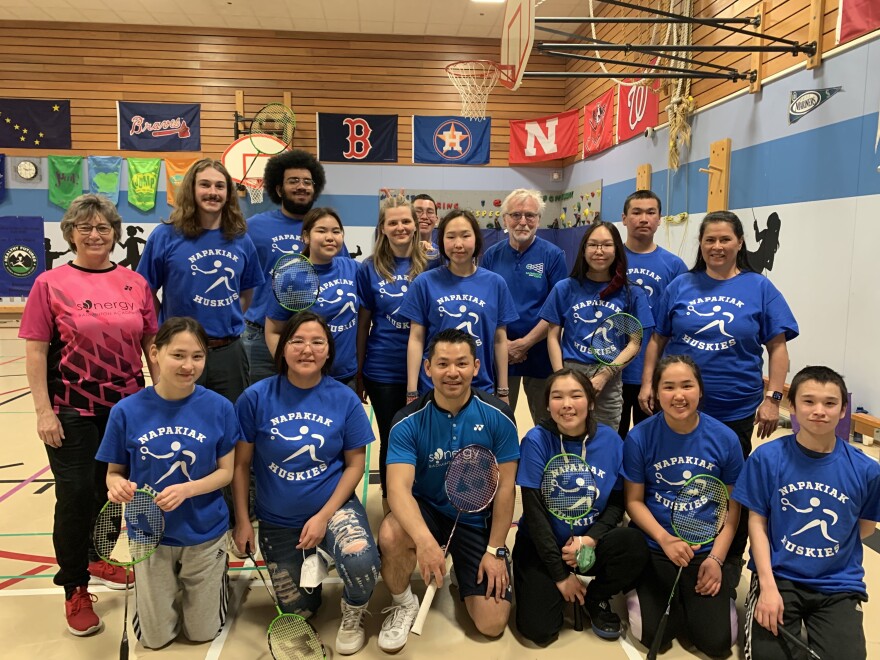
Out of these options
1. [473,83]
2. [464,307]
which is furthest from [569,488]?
[473,83]

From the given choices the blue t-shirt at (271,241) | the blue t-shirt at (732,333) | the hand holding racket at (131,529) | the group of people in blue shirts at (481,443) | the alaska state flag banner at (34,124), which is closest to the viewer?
the hand holding racket at (131,529)

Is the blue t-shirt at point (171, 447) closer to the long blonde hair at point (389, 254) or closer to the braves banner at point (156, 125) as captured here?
the long blonde hair at point (389, 254)

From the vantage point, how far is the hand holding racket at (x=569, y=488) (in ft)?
10.5

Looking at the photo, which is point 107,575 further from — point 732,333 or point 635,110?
point 635,110

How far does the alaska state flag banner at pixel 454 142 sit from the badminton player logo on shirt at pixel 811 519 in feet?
43.4

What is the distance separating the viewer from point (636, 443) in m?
3.25

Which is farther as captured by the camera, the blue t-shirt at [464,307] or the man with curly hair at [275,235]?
the man with curly hair at [275,235]

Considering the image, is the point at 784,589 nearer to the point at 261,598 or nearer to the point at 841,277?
the point at 261,598

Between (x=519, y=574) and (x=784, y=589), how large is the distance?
50.5 inches

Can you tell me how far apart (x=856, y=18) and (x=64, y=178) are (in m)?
15.9

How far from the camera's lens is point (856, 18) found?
19.5ft

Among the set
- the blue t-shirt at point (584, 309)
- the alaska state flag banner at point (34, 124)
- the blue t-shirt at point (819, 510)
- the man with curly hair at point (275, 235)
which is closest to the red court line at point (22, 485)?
the man with curly hair at point (275, 235)

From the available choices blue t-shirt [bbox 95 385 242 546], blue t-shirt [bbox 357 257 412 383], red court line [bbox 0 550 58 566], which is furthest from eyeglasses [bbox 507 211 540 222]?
red court line [bbox 0 550 58 566]

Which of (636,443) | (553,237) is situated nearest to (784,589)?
(636,443)
